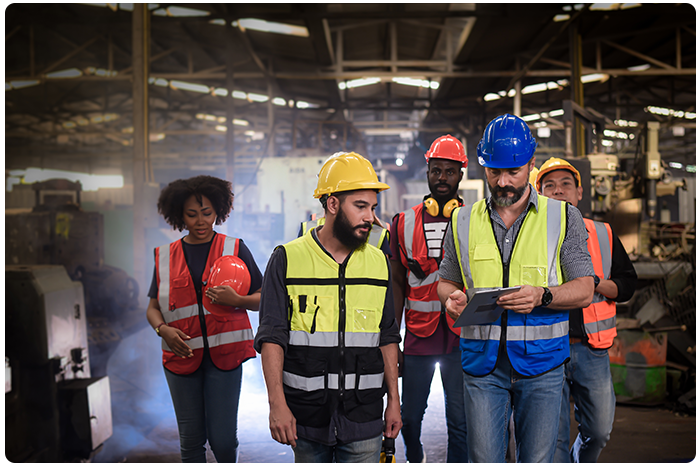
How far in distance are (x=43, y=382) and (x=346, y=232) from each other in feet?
10.4

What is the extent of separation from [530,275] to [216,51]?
11.7 metres

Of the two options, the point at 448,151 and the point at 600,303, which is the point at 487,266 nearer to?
the point at 448,151

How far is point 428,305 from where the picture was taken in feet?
10.3

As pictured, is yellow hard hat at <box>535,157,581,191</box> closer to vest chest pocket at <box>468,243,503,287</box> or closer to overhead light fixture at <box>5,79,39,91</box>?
vest chest pocket at <box>468,243,503,287</box>

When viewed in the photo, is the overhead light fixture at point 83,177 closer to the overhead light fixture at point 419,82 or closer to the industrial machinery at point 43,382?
the overhead light fixture at point 419,82

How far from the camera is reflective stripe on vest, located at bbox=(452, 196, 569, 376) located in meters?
2.20

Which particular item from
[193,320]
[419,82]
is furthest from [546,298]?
[419,82]

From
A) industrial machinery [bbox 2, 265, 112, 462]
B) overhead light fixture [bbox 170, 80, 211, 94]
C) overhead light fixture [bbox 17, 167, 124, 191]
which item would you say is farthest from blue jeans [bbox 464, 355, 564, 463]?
overhead light fixture [bbox 17, 167, 124, 191]

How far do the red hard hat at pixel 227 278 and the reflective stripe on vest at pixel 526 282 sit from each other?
4.37 feet

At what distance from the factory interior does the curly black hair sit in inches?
60.2

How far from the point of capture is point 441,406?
17.8 feet

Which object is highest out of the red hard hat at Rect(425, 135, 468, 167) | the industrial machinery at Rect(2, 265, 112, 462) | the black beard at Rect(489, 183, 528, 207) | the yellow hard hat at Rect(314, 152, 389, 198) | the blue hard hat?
the red hard hat at Rect(425, 135, 468, 167)

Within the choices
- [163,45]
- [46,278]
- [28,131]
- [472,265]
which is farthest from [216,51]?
[28,131]

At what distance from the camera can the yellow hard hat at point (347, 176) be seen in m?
2.12
